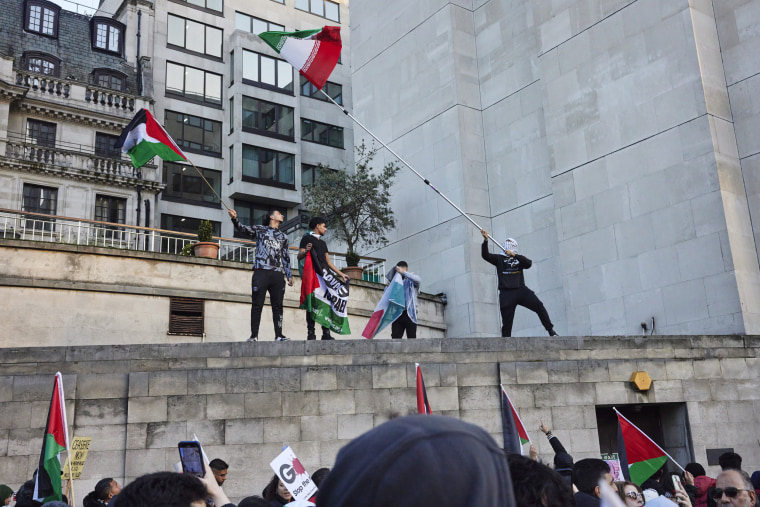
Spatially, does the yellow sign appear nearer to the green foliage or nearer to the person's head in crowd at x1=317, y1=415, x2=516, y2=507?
the person's head in crowd at x1=317, y1=415, x2=516, y2=507

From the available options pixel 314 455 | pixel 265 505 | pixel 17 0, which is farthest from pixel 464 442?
pixel 17 0

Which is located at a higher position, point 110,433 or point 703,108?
point 703,108

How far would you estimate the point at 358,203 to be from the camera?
25359mm

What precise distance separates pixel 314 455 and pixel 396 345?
80.9 inches

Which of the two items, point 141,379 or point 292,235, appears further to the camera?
point 292,235

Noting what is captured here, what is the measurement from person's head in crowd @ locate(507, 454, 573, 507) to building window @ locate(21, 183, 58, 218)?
32808 mm

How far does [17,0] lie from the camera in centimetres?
3728

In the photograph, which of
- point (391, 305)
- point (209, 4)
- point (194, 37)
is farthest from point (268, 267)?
point (209, 4)

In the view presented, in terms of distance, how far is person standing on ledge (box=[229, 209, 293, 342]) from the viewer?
12.2 m

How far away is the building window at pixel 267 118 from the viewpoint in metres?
39.7

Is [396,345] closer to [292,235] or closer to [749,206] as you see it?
[749,206]

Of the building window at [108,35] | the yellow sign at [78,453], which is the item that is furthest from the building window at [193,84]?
the yellow sign at [78,453]

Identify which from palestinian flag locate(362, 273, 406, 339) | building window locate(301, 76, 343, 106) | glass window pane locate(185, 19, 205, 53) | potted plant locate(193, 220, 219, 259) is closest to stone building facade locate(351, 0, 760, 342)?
palestinian flag locate(362, 273, 406, 339)

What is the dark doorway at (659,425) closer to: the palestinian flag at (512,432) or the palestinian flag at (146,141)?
the palestinian flag at (512,432)
